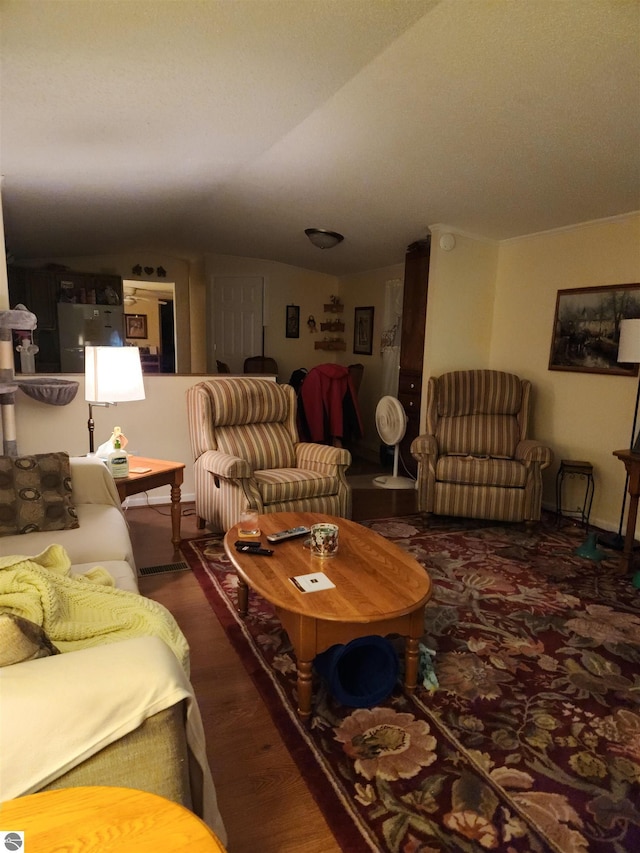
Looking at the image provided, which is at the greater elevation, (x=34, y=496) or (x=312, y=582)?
(x=34, y=496)

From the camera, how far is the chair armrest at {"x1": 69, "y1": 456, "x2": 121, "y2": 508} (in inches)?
97.0

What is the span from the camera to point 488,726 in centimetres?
172

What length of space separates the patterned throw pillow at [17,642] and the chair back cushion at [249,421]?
225cm

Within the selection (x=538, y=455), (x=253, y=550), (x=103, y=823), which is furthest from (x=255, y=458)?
(x=103, y=823)

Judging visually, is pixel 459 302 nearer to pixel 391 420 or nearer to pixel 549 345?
pixel 549 345

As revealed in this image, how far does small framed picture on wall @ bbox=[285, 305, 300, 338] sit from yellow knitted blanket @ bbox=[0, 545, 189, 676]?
17.6ft

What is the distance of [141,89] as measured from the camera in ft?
6.43

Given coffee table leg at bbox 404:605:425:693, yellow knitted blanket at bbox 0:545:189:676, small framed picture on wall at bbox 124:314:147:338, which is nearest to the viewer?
yellow knitted blanket at bbox 0:545:189:676

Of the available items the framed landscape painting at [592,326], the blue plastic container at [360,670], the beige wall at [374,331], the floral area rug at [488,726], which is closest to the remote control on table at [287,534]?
the floral area rug at [488,726]

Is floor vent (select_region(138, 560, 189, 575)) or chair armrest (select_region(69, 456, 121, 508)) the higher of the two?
chair armrest (select_region(69, 456, 121, 508))

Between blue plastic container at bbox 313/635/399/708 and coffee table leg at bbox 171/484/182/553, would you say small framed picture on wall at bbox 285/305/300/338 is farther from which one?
blue plastic container at bbox 313/635/399/708

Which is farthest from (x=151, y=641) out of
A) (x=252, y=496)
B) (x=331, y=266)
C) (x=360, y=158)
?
(x=331, y=266)

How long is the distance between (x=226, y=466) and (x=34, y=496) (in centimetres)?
101

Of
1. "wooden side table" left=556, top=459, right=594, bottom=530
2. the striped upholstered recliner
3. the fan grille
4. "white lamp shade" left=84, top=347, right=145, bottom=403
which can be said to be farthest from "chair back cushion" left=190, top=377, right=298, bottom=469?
"wooden side table" left=556, top=459, right=594, bottom=530
